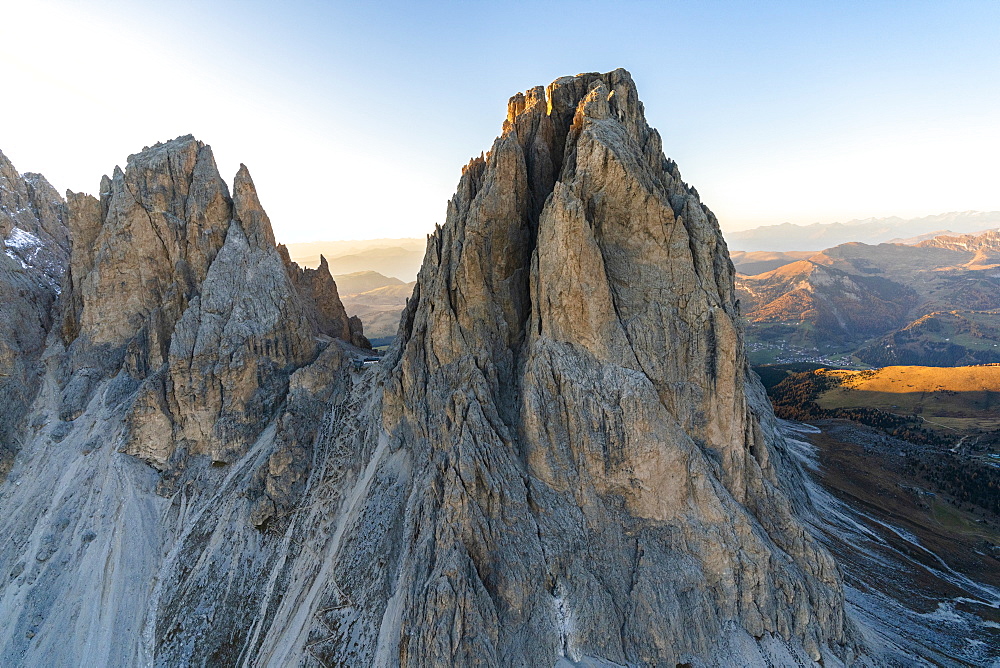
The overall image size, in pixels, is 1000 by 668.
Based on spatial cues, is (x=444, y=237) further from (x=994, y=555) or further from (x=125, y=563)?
(x=994, y=555)

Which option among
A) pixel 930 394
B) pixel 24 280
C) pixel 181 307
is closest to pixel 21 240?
pixel 24 280

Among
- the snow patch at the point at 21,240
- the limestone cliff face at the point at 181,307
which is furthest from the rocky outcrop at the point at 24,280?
the limestone cliff face at the point at 181,307

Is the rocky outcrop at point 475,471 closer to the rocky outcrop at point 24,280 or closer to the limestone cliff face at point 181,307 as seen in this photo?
the limestone cliff face at point 181,307

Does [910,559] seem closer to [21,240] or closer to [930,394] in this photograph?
[21,240]

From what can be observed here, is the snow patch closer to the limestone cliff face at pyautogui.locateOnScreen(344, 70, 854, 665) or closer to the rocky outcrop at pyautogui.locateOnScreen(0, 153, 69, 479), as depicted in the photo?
the rocky outcrop at pyautogui.locateOnScreen(0, 153, 69, 479)

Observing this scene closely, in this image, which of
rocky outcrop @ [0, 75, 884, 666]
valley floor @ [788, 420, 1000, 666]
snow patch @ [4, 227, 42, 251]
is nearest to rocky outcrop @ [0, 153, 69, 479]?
snow patch @ [4, 227, 42, 251]

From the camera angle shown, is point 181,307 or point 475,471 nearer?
point 475,471
